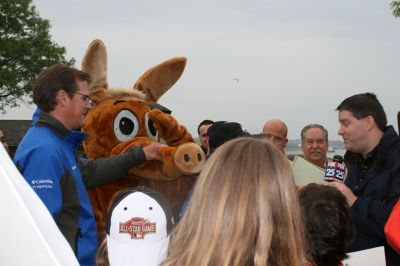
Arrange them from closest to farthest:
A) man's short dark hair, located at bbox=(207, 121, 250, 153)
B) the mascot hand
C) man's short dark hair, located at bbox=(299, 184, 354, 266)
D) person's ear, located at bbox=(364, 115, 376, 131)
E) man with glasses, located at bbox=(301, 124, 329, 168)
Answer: man's short dark hair, located at bbox=(299, 184, 354, 266) → person's ear, located at bbox=(364, 115, 376, 131) → man's short dark hair, located at bbox=(207, 121, 250, 153) → the mascot hand → man with glasses, located at bbox=(301, 124, 329, 168)

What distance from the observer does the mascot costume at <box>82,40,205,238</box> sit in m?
4.09

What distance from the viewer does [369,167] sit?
11.1ft

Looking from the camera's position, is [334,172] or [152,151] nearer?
[334,172]

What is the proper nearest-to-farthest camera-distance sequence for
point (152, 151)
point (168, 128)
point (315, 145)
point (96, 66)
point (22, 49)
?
1. point (152, 151)
2. point (168, 128)
3. point (96, 66)
4. point (315, 145)
5. point (22, 49)

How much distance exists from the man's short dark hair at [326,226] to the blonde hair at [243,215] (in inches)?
30.9

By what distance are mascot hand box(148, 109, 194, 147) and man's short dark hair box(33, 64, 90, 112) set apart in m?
1.20

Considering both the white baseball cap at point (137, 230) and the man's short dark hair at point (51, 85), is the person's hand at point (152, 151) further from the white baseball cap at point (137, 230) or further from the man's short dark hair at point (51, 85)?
the white baseball cap at point (137, 230)

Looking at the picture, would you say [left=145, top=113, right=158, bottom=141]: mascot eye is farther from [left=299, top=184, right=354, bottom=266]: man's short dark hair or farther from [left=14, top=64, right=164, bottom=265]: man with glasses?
[left=299, top=184, right=354, bottom=266]: man's short dark hair

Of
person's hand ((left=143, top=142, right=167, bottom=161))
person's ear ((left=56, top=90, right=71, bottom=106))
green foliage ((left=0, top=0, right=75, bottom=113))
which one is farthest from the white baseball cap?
green foliage ((left=0, top=0, right=75, bottom=113))

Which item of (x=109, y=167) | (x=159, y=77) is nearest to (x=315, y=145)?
(x=159, y=77)

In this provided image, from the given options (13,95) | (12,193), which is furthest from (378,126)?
(13,95)

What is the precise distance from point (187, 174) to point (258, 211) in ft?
9.33

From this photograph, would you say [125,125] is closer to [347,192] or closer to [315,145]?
[347,192]

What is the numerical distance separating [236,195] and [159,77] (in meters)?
3.54
